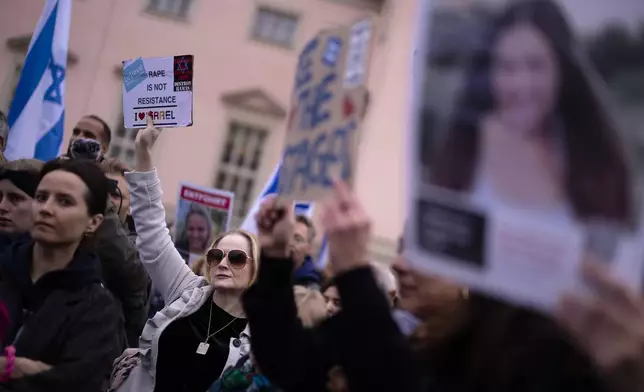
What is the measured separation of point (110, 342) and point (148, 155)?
103 cm

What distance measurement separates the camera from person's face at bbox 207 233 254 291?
3.37 metres

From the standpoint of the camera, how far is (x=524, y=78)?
1.60 m

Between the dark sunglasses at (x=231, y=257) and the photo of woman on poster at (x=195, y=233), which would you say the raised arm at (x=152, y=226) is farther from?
the photo of woman on poster at (x=195, y=233)

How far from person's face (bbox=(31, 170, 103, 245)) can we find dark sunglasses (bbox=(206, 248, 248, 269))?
84cm

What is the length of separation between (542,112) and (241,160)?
62.6 feet

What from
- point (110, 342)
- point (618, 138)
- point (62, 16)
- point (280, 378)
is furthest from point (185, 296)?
point (62, 16)

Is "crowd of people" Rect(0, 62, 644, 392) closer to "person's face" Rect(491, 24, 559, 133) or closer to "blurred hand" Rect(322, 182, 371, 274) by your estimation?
"blurred hand" Rect(322, 182, 371, 274)

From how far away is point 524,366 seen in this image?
1632mm

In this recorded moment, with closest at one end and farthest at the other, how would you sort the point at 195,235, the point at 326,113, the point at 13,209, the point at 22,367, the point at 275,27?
the point at 326,113, the point at 22,367, the point at 13,209, the point at 195,235, the point at 275,27

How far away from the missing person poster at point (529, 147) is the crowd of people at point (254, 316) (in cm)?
9

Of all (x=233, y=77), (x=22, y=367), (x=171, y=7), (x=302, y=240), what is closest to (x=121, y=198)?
(x=302, y=240)

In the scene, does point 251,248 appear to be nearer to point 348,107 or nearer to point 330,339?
point 330,339

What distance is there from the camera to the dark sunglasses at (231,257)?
3438 millimetres

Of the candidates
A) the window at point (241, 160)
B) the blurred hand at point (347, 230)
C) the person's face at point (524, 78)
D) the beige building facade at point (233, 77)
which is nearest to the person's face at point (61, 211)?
the blurred hand at point (347, 230)
